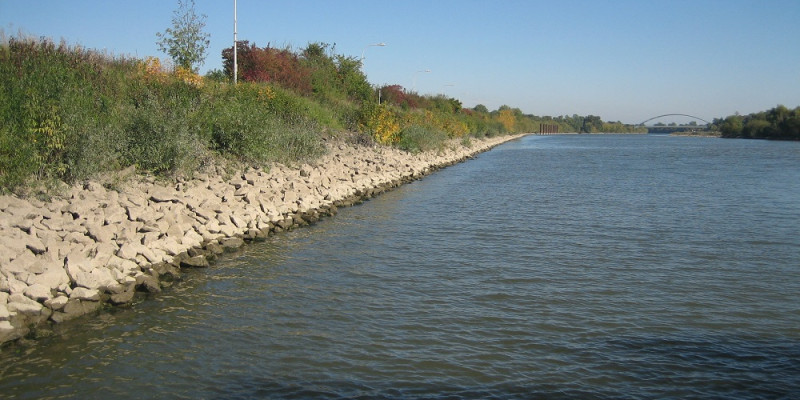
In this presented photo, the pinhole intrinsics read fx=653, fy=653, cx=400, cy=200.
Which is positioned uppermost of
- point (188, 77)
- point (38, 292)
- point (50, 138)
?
point (188, 77)

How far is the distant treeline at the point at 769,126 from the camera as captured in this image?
370ft

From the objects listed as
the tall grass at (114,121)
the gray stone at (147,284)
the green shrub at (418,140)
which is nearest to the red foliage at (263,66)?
the green shrub at (418,140)

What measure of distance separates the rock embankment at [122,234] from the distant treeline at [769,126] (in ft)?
384

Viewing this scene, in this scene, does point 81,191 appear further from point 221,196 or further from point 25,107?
point 221,196

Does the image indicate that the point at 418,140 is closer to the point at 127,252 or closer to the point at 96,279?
the point at 127,252

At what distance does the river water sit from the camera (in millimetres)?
7405

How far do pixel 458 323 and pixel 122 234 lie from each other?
6.24 m

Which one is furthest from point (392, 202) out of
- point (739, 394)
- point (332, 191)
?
point (739, 394)

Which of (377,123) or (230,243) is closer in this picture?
(230,243)

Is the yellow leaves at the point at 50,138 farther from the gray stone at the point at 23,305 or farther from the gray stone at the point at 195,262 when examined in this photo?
the gray stone at the point at 23,305

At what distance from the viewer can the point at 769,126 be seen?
398ft

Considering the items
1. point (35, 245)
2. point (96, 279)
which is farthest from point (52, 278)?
point (35, 245)

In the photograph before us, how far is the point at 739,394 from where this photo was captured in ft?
23.5

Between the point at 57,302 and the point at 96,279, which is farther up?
the point at 96,279
